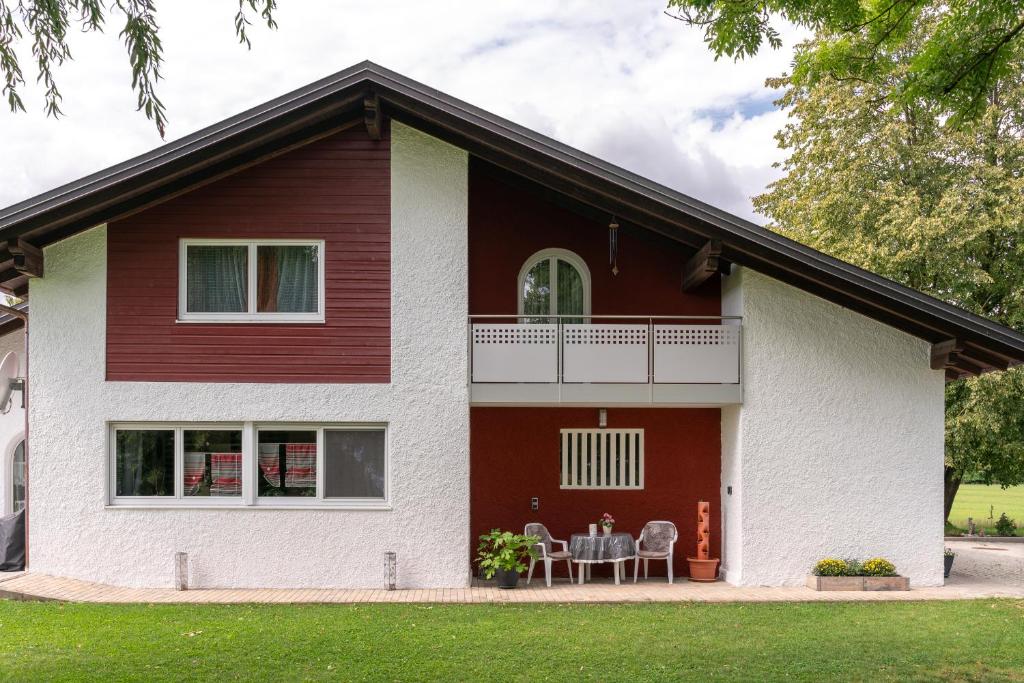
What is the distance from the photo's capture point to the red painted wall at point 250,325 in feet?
42.7

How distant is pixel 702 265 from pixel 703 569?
4.38 m

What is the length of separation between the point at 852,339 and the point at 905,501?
235 cm

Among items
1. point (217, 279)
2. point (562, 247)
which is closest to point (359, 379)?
point (217, 279)

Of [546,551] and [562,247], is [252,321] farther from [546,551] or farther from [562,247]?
[546,551]

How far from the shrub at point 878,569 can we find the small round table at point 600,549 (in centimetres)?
318

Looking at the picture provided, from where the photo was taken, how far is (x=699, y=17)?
911 cm

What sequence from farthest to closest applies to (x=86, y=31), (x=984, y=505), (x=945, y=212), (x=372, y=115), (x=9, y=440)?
(x=984, y=505), (x=945, y=212), (x=9, y=440), (x=372, y=115), (x=86, y=31)

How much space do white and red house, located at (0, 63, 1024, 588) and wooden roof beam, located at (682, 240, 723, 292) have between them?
8 cm

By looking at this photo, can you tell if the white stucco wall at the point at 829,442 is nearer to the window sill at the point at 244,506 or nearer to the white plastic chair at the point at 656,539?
the white plastic chair at the point at 656,539

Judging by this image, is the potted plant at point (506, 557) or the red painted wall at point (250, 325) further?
the red painted wall at point (250, 325)

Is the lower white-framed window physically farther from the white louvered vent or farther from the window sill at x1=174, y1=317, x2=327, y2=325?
the white louvered vent

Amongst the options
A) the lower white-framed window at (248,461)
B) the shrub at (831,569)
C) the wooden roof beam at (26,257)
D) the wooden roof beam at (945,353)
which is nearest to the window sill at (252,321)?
the lower white-framed window at (248,461)

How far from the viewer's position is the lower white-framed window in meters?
13.0

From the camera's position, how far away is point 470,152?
1313cm
